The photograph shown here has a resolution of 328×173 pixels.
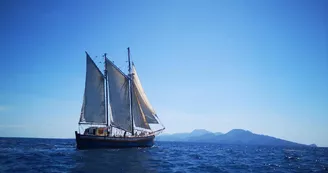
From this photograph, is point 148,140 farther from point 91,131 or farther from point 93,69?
point 93,69

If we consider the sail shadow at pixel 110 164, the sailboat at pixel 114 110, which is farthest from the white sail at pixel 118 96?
the sail shadow at pixel 110 164

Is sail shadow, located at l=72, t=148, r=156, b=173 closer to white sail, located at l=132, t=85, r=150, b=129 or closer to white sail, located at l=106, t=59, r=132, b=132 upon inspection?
white sail, located at l=106, t=59, r=132, b=132

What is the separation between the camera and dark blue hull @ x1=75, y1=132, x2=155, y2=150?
5362 centimetres

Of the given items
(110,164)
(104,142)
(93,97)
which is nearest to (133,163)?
(110,164)

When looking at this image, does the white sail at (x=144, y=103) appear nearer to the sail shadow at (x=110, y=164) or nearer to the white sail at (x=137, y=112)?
the white sail at (x=137, y=112)

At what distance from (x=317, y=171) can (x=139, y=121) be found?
1570 inches

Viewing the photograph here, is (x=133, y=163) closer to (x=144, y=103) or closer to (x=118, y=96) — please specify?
(x=118, y=96)

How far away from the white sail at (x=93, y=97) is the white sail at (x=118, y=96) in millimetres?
2480

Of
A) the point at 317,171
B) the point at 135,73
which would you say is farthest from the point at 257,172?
the point at 135,73

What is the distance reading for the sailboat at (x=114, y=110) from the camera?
5616 cm

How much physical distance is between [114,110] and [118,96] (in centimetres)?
346

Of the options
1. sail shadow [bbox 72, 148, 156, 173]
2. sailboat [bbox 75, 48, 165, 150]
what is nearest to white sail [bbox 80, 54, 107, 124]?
sailboat [bbox 75, 48, 165, 150]

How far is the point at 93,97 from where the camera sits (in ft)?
188

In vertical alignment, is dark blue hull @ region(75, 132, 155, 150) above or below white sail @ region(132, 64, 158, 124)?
below
